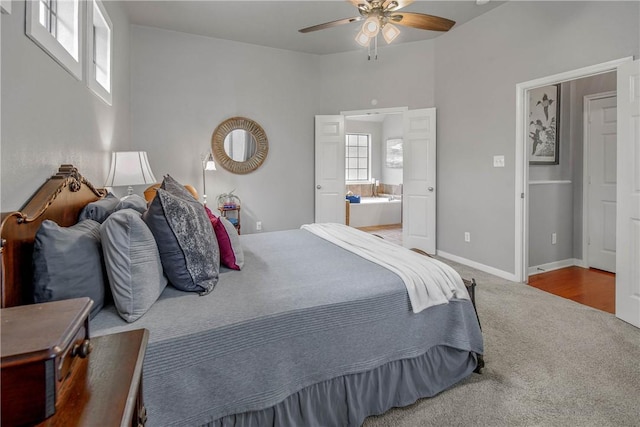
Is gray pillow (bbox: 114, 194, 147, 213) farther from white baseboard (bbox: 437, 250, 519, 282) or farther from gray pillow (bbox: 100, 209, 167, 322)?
white baseboard (bbox: 437, 250, 519, 282)

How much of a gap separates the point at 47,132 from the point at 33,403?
1.50m

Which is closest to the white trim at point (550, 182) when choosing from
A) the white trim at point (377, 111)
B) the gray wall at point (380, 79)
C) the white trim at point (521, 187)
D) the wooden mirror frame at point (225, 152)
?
the white trim at point (521, 187)

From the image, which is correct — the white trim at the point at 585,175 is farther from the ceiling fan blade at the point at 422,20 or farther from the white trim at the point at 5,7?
Answer: the white trim at the point at 5,7

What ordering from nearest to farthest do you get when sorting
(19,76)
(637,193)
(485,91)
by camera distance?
(19,76), (637,193), (485,91)

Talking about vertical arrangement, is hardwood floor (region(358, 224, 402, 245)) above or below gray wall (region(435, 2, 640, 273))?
below

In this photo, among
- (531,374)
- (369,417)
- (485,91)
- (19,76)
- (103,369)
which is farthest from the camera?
(485,91)

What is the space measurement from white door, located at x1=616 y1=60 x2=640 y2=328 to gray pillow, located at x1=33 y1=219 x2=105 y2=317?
11.3 feet

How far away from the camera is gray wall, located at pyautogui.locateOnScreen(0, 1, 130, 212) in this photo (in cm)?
123

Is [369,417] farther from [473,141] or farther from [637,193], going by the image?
[473,141]

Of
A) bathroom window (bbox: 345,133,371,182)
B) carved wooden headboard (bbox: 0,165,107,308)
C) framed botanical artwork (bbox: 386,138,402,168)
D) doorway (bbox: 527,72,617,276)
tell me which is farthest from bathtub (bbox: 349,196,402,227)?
carved wooden headboard (bbox: 0,165,107,308)

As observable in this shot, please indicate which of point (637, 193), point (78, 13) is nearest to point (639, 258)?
point (637, 193)

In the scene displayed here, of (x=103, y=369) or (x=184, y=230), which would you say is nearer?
(x=103, y=369)

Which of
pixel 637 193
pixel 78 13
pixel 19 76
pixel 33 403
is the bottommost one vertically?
pixel 33 403

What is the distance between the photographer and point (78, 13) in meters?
2.08
